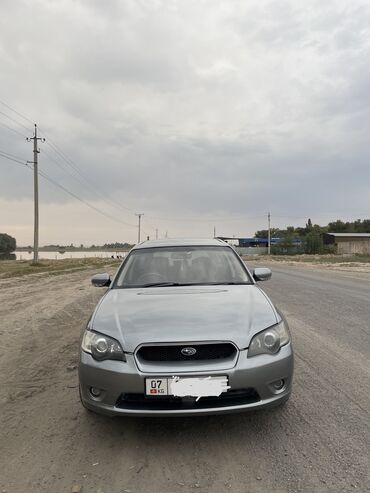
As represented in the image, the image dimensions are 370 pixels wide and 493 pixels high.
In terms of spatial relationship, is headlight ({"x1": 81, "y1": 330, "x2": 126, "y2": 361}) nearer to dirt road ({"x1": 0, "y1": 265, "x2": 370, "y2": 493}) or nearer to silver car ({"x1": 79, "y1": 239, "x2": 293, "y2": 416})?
silver car ({"x1": 79, "y1": 239, "x2": 293, "y2": 416})

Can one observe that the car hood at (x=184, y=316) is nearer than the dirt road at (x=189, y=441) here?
No

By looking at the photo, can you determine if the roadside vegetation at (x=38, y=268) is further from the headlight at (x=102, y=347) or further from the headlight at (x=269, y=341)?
the headlight at (x=269, y=341)

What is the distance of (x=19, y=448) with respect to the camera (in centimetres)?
299

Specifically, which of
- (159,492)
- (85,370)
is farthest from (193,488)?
(85,370)

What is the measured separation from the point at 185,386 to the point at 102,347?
2.31 ft

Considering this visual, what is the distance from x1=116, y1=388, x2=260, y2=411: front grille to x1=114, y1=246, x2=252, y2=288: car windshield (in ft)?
5.00

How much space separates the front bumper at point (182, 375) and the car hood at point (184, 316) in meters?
0.17

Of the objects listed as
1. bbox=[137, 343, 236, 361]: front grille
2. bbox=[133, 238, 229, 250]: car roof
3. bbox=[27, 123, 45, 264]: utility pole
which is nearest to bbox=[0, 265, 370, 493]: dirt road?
bbox=[137, 343, 236, 361]: front grille

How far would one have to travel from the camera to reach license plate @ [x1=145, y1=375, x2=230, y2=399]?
111 inches

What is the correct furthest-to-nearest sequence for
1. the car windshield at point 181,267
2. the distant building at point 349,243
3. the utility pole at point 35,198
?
the distant building at point 349,243, the utility pole at point 35,198, the car windshield at point 181,267

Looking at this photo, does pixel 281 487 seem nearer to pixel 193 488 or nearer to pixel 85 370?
pixel 193 488

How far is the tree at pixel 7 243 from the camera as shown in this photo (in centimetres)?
9694

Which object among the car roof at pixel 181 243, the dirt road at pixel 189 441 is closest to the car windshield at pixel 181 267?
the car roof at pixel 181 243

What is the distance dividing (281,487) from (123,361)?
1.30m
